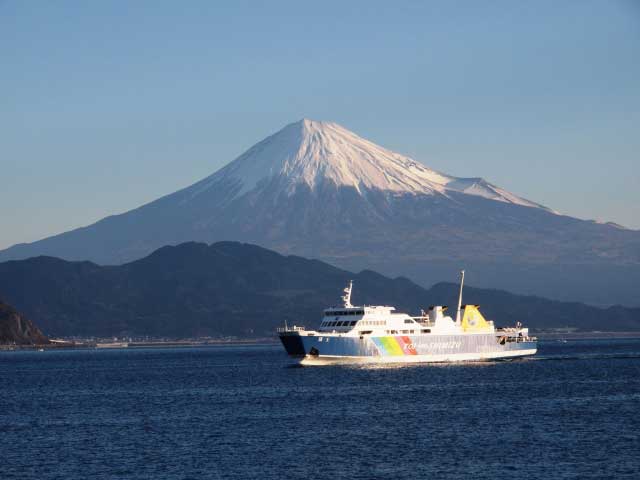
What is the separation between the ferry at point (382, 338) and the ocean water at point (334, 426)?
3219 mm

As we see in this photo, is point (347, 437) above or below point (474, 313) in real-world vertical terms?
below

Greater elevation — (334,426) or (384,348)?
(384,348)

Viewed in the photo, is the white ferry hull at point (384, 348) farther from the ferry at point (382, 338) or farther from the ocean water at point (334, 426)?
the ocean water at point (334, 426)

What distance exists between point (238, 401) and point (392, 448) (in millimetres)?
26801

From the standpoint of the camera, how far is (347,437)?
201 ft

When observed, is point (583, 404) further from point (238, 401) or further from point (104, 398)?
point (104, 398)

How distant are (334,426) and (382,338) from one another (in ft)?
151

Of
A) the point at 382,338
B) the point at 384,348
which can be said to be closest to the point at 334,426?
the point at 382,338

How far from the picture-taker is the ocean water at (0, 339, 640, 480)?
5247 cm

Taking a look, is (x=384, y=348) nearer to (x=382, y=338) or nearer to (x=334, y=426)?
(x=382, y=338)

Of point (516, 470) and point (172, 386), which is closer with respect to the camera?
point (516, 470)

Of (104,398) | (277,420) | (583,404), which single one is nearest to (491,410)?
(583,404)

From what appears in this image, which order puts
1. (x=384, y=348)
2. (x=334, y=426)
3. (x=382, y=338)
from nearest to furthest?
(x=334, y=426), (x=382, y=338), (x=384, y=348)

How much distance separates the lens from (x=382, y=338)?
366 feet
